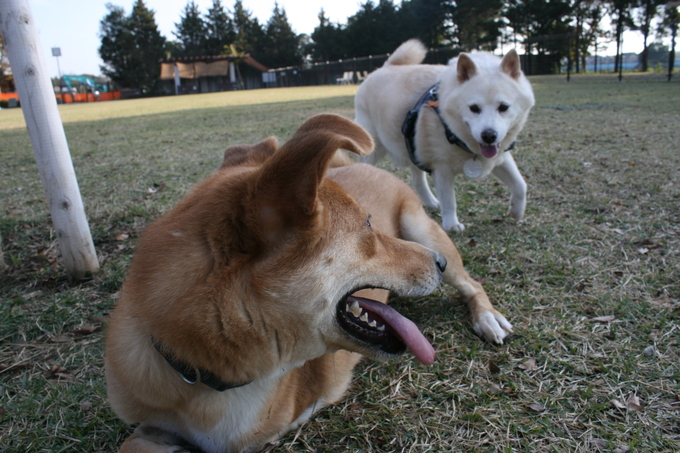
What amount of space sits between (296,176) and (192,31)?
92600 mm

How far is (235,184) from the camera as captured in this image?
151 centimetres

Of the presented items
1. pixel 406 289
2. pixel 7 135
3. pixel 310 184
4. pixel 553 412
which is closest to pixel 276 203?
pixel 310 184

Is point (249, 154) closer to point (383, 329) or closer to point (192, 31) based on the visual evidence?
point (383, 329)

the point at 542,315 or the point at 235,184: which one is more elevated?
the point at 235,184

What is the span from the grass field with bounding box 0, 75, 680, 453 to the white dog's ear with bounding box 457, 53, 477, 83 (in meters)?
1.32

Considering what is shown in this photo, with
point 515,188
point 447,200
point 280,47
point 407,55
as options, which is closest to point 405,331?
point 447,200

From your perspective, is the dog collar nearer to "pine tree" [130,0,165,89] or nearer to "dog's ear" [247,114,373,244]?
"dog's ear" [247,114,373,244]

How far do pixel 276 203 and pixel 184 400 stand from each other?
81 cm

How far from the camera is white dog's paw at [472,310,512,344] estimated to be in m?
2.41

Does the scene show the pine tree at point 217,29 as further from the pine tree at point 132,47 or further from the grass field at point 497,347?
the grass field at point 497,347

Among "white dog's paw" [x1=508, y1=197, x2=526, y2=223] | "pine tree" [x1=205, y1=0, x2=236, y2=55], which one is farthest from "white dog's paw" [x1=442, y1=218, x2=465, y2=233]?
"pine tree" [x1=205, y1=0, x2=236, y2=55]

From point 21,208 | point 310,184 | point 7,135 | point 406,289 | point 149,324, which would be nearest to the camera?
point 310,184

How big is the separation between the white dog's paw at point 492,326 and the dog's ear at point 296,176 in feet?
4.71

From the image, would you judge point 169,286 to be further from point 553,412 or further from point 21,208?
point 21,208
